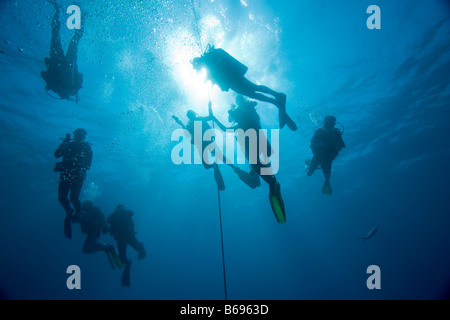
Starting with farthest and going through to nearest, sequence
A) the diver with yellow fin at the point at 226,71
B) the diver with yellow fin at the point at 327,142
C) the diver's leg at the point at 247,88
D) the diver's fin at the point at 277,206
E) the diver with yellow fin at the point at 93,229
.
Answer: the diver with yellow fin at the point at 93,229 < the diver with yellow fin at the point at 327,142 < the diver's fin at the point at 277,206 < the diver's leg at the point at 247,88 < the diver with yellow fin at the point at 226,71

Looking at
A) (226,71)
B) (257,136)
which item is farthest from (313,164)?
(226,71)

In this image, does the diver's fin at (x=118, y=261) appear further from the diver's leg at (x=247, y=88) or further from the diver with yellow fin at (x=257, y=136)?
the diver's leg at (x=247, y=88)

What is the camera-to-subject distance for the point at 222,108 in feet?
48.0

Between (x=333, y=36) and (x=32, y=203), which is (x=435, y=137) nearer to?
(x=333, y=36)

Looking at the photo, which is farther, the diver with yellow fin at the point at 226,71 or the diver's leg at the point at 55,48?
A: the diver's leg at the point at 55,48

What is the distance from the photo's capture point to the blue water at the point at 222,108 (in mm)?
10320

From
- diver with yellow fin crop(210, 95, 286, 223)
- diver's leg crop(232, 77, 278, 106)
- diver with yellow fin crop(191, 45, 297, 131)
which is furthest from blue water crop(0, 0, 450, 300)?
diver with yellow fin crop(210, 95, 286, 223)

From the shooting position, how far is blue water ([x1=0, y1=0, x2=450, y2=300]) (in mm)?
10320

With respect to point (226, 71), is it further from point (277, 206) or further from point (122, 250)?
point (122, 250)

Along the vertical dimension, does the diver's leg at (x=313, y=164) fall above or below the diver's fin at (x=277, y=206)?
above

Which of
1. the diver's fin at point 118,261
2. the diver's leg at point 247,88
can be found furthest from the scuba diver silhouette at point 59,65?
the diver's fin at point 118,261
